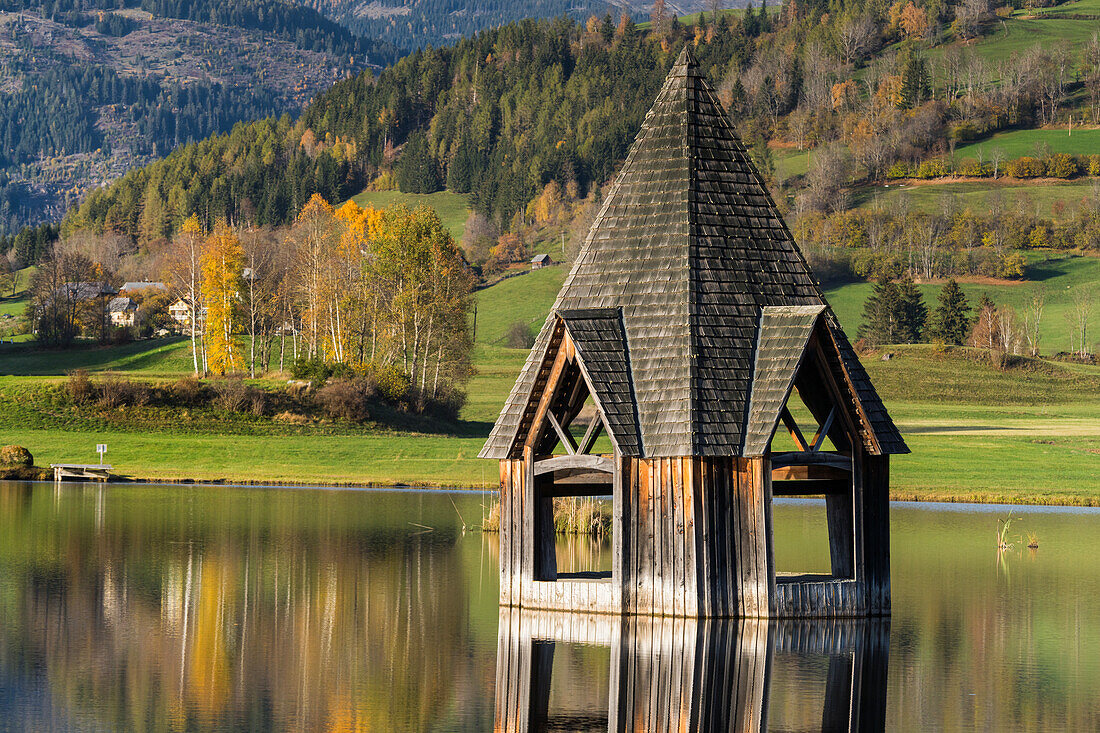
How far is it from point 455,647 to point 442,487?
3237 cm

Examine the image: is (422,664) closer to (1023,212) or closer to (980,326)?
(980,326)

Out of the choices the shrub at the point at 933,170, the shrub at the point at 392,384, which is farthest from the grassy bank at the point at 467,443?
the shrub at the point at 933,170

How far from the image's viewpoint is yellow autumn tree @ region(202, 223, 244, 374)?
97688 millimetres

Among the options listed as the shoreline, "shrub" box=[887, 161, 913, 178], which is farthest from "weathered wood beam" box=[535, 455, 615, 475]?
"shrub" box=[887, 161, 913, 178]

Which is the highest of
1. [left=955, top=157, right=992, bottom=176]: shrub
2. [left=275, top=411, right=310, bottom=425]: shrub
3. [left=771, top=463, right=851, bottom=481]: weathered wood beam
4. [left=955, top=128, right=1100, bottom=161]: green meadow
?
[left=955, top=128, right=1100, bottom=161]: green meadow

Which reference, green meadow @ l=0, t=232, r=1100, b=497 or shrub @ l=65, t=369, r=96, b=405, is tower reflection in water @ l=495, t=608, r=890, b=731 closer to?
green meadow @ l=0, t=232, r=1100, b=497

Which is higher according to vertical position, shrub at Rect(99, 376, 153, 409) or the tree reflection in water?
shrub at Rect(99, 376, 153, 409)

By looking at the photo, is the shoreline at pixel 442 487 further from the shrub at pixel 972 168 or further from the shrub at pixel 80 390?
the shrub at pixel 972 168

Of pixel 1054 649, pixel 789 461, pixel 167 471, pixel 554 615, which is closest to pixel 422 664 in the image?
pixel 554 615

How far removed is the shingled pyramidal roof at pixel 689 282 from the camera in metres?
24.3

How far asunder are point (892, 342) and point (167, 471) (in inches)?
3347

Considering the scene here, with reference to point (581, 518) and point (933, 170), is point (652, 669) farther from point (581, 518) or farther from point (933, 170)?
point (933, 170)

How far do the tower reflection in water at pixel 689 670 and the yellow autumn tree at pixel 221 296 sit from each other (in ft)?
246

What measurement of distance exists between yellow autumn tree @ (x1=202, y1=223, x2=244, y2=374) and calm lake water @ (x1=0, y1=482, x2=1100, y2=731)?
60.1m
